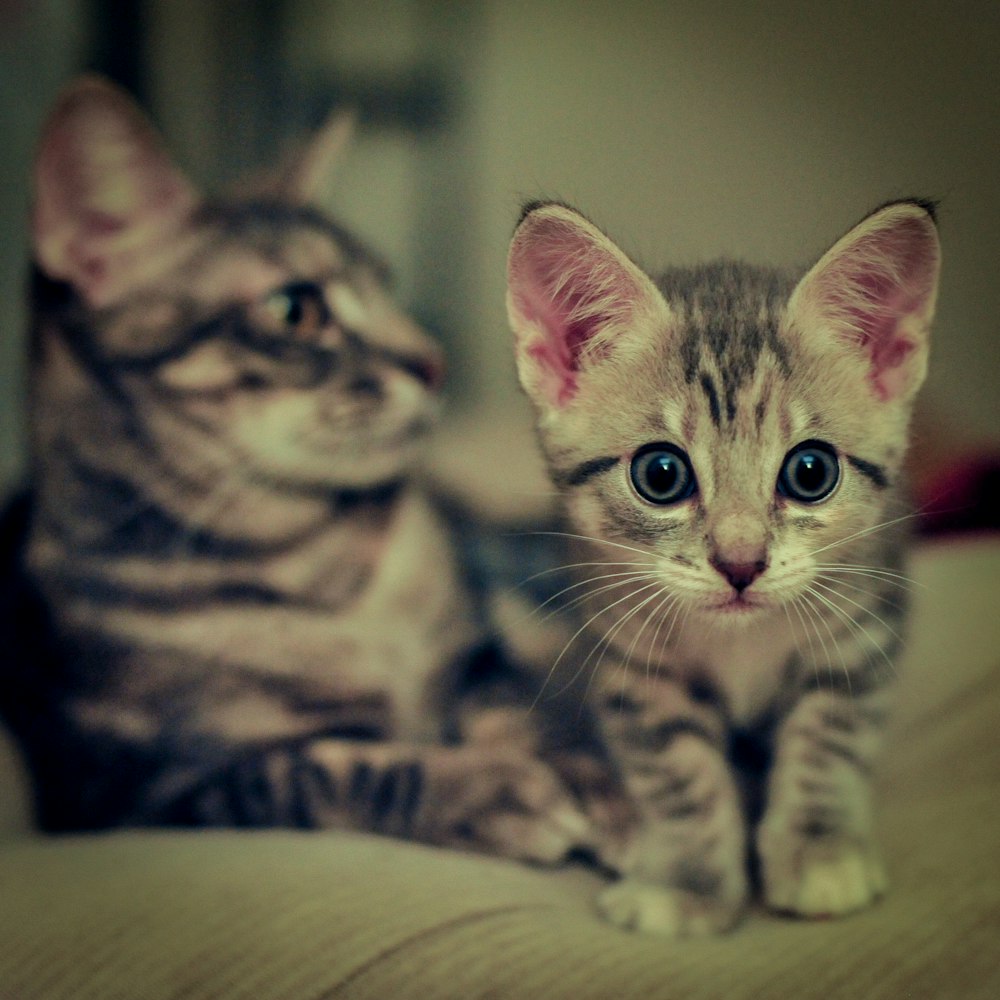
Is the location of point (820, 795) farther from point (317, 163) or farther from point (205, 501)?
point (317, 163)

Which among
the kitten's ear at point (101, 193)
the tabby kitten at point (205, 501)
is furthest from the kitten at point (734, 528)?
the kitten's ear at point (101, 193)

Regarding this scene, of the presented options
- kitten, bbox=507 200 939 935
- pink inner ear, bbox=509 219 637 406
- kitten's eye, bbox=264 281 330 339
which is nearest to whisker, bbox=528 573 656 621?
kitten, bbox=507 200 939 935

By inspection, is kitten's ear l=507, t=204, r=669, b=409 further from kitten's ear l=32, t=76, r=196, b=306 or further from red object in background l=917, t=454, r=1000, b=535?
red object in background l=917, t=454, r=1000, b=535

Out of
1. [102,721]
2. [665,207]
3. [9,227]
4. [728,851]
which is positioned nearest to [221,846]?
[102,721]

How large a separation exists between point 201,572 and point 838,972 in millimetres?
583

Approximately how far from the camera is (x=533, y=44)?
663 mm

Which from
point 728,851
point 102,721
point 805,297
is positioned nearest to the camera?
point 805,297

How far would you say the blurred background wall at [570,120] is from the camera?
48 centimetres

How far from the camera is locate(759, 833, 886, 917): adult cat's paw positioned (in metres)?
0.56

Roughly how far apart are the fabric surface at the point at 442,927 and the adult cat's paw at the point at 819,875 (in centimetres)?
1

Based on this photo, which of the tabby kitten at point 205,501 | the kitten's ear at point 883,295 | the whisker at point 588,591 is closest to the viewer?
the kitten's ear at point 883,295

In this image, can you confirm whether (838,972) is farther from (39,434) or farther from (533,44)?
(39,434)

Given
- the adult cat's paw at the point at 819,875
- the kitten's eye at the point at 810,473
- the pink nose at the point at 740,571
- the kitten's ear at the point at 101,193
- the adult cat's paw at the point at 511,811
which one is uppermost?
the kitten's ear at the point at 101,193

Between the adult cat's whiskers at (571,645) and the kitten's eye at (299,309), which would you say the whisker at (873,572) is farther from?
the kitten's eye at (299,309)
